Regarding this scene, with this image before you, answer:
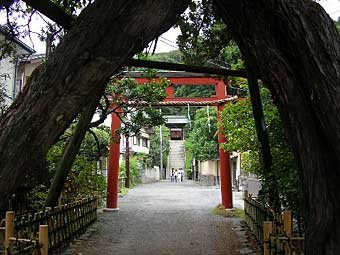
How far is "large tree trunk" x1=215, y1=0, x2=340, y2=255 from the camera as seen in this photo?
322cm

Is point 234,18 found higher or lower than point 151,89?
lower

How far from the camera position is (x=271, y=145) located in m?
9.16

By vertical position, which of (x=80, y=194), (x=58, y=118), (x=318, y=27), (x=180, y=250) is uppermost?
(x=318, y=27)

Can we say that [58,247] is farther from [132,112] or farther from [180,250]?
[132,112]

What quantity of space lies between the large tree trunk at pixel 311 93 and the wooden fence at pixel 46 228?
3540 millimetres

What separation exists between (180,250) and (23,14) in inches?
218

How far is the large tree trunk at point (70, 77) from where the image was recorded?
3027mm

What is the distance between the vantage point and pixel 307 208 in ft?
11.7

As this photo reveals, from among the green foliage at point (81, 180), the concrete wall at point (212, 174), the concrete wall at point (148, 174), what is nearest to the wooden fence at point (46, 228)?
the green foliage at point (81, 180)

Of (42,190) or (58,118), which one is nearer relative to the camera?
(58,118)

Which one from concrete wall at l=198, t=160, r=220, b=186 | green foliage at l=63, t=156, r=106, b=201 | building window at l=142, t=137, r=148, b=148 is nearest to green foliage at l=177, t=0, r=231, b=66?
green foliage at l=63, t=156, r=106, b=201

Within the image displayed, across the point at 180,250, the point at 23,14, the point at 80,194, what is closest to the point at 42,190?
the point at 80,194

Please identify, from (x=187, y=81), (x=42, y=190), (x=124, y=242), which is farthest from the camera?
(x=187, y=81)

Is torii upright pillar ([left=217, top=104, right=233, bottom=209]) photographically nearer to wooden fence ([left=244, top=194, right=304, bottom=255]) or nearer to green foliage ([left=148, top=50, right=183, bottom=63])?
green foliage ([left=148, top=50, right=183, bottom=63])
